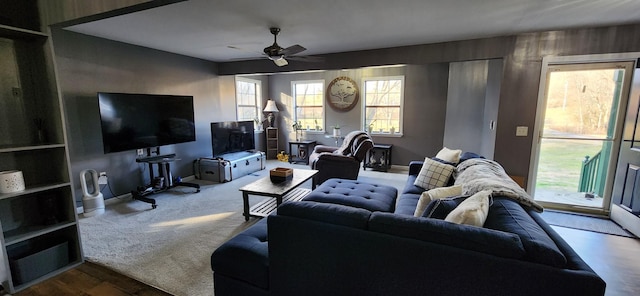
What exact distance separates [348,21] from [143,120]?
3.10 metres

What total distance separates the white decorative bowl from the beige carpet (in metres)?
0.84

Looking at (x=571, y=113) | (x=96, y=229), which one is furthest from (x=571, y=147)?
Result: (x=96, y=229)

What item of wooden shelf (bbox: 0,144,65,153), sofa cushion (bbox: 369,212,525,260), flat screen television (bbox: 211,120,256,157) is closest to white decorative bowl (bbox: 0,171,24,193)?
wooden shelf (bbox: 0,144,65,153)

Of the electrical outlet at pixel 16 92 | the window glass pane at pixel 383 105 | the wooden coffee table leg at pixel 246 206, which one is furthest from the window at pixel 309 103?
the electrical outlet at pixel 16 92

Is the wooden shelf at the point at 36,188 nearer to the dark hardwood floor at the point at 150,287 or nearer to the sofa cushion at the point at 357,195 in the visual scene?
the dark hardwood floor at the point at 150,287

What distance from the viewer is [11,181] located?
1.92m

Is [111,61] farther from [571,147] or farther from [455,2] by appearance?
[571,147]

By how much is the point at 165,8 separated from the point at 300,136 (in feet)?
15.2

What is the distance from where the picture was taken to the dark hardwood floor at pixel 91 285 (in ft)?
6.44

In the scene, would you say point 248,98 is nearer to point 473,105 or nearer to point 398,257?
point 473,105

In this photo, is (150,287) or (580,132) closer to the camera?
(150,287)

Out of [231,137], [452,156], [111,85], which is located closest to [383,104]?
[452,156]

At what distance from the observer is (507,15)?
8.69ft

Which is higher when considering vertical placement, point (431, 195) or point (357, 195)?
point (431, 195)
